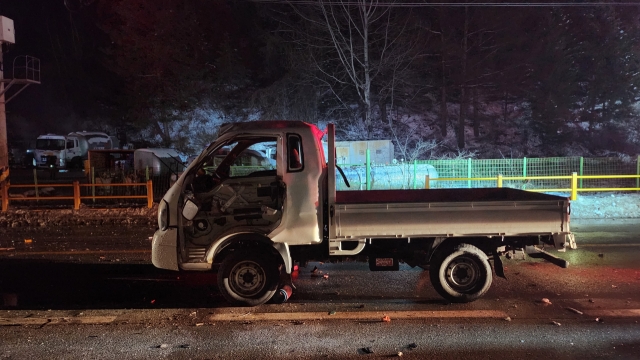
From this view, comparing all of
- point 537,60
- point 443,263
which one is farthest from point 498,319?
point 537,60

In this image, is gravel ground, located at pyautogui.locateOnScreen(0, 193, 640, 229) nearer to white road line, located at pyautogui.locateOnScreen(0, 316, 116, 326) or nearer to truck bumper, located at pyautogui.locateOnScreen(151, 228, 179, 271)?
white road line, located at pyautogui.locateOnScreen(0, 316, 116, 326)

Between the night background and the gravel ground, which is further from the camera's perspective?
the night background

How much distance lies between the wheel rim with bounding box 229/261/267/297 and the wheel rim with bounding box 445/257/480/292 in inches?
98.2

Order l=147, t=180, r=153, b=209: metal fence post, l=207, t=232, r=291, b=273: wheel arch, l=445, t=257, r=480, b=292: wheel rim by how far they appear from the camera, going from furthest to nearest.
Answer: l=147, t=180, r=153, b=209: metal fence post → l=445, t=257, r=480, b=292: wheel rim → l=207, t=232, r=291, b=273: wheel arch

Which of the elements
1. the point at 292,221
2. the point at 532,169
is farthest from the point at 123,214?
the point at 532,169

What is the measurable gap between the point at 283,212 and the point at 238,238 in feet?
2.21

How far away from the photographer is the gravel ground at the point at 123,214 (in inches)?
554

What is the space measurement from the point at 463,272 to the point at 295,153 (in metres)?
2.78

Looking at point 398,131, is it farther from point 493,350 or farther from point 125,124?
point 493,350

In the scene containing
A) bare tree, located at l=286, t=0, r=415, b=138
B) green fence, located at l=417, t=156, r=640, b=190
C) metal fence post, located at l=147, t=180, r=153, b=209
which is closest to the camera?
metal fence post, located at l=147, t=180, r=153, b=209

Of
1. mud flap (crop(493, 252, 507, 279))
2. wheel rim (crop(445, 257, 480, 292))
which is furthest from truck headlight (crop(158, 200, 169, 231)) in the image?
mud flap (crop(493, 252, 507, 279))

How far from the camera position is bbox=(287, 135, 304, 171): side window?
20.4 ft

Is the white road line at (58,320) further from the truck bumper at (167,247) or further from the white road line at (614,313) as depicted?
the white road line at (614,313)

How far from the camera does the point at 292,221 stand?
6215 mm
